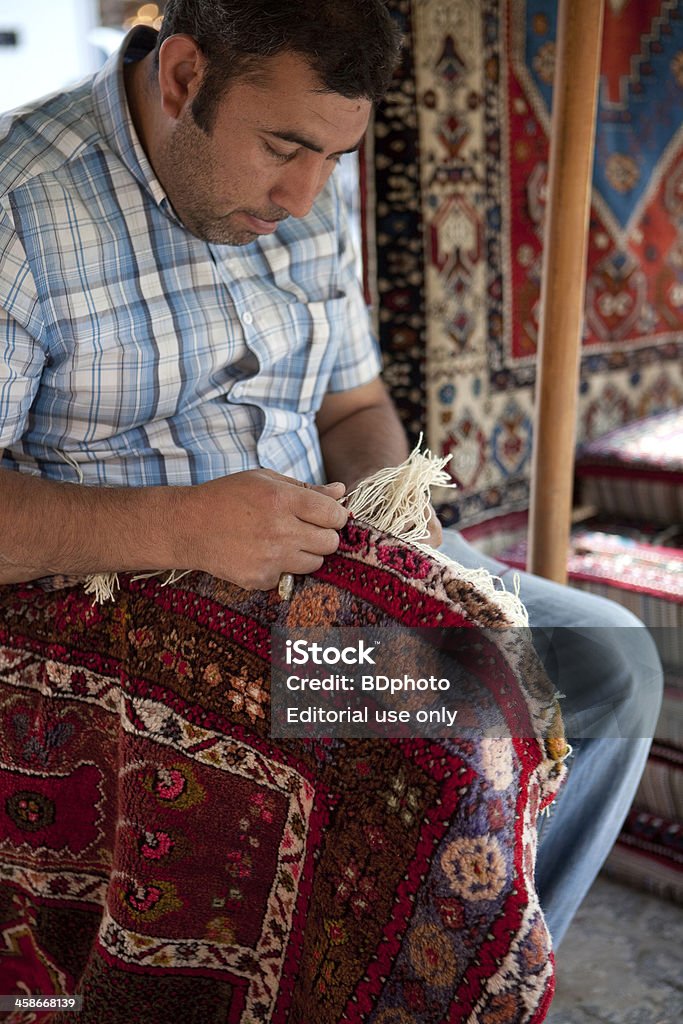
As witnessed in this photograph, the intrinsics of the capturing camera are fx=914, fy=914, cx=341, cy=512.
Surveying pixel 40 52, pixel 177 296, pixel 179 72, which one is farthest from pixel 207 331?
pixel 40 52

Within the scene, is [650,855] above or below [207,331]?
below

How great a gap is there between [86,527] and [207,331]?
0.34 metres

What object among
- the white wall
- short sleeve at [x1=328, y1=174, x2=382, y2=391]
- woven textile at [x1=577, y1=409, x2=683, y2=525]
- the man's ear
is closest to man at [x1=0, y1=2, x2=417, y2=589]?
the man's ear

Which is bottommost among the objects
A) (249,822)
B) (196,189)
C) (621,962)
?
(621,962)

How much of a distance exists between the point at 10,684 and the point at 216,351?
0.51 metres

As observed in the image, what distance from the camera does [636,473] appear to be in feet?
6.59

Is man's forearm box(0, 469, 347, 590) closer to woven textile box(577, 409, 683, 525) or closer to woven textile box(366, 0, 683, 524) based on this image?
woven textile box(366, 0, 683, 524)

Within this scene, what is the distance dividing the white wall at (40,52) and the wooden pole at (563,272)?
1.70m

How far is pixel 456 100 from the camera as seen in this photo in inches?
71.7

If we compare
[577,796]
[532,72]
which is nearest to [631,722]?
[577,796]

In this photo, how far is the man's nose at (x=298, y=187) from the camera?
1157mm

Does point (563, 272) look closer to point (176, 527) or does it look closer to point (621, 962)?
point (176, 527)

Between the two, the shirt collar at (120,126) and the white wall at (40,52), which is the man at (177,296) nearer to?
the shirt collar at (120,126)

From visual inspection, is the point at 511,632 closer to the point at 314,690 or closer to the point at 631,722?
the point at 314,690
